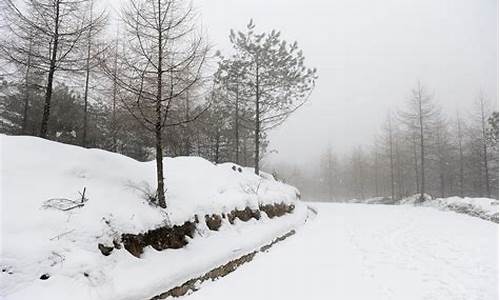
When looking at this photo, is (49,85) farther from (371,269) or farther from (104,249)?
(371,269)

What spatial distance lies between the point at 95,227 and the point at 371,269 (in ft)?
18.2

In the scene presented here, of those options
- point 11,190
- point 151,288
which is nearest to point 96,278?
point 151,288

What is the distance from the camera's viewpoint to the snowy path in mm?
5730

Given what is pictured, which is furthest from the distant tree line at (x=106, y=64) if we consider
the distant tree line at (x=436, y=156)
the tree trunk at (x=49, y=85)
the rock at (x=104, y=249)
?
the distant tree line at (x=436, y=156)

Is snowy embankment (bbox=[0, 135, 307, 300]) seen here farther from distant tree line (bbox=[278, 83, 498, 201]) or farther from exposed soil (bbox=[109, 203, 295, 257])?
distant tree line (bbox=[278, 83, 498, 201])

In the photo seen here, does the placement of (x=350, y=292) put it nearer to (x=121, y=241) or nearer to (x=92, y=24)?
(x=121, y=241)

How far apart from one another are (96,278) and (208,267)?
2.58 meters

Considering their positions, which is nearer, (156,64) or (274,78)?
(156,64)

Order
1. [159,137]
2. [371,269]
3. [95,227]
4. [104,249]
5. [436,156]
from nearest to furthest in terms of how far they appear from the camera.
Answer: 1. [104,249]
2. [95,227]
3. [371,269]
4. [159,137]
5. [436,156]

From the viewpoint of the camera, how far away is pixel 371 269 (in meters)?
7.14

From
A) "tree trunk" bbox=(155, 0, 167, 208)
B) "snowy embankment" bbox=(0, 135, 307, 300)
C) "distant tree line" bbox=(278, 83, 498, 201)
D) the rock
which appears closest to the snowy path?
"snowy embankment" bbox=(0, 135, 307, 300)

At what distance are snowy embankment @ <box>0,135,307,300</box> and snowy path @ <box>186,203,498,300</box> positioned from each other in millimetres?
952

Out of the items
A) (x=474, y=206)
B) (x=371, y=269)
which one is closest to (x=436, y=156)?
(x=474, y=206)

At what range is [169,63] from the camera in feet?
29.6
